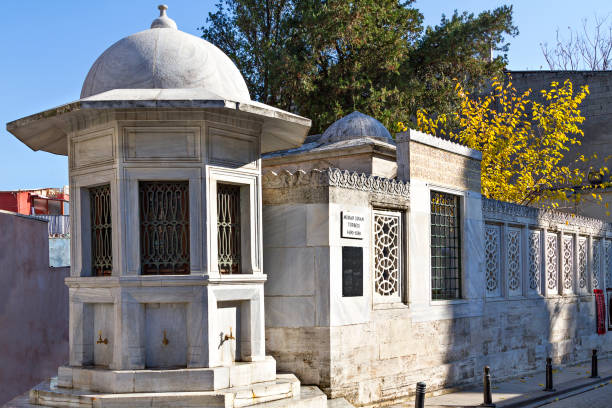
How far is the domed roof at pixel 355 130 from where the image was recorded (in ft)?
44.9

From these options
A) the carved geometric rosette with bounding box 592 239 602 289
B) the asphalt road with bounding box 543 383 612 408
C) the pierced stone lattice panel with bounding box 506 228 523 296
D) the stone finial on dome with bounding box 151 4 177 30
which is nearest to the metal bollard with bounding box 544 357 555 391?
the asphalt road with bounding box 543 383 612 408

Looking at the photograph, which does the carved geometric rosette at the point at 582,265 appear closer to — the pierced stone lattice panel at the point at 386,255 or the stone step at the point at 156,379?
the pierced stone lattice panel at the point at 386,255

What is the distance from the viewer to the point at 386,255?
1047cm

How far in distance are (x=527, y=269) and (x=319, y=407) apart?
25.5 feet

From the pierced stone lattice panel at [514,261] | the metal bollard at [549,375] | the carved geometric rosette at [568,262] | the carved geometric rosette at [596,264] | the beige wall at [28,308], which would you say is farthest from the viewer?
the carved geometric rosette at [596,264]

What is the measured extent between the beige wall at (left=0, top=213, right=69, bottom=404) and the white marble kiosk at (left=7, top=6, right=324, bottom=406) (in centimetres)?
299

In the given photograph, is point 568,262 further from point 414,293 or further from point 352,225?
point 352,225

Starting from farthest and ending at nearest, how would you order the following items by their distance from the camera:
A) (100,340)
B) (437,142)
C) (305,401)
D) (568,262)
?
(568,262) < (437,142) < (305,401) < (100,340)

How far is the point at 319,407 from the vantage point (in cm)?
838

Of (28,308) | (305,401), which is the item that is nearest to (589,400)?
(305,401)

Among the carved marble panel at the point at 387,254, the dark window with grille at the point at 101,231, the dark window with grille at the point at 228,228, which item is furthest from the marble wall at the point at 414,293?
the dark window with grille at the point at 101,231

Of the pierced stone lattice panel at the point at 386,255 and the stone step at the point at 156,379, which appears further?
the pierced stone lattice panel at the point at 386,255

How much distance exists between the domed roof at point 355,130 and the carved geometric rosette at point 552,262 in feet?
16.1

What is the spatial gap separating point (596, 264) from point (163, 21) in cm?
1375
